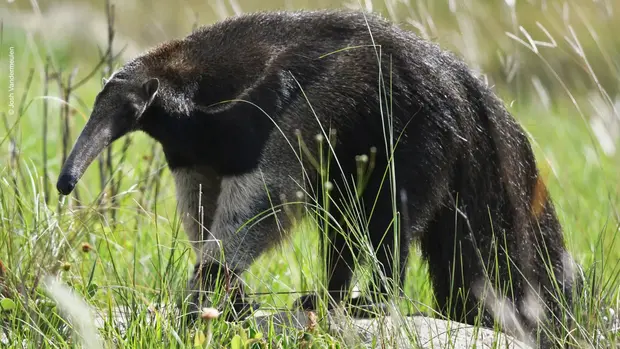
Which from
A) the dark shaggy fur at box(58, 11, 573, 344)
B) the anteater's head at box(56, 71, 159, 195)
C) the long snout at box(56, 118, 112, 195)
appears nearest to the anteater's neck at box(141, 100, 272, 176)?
the dark shaggy fur at box(58, 11, 573, 344)

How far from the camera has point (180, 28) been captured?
24500 millimetres

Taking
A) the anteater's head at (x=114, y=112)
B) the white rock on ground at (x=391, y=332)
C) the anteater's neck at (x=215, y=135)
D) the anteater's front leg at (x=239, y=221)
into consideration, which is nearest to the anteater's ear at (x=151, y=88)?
the anteater's head at (x=114, y=112)

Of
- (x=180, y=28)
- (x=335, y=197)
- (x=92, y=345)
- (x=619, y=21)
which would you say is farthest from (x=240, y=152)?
(x=619, y=21)

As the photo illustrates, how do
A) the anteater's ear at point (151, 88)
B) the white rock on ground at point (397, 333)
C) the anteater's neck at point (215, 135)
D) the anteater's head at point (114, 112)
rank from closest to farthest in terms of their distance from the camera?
the white rock on ground at point (397, 333)
the anteater's head at point (114, 112)
the anteater's ear at point (151, 88)
the anteater's neck at point (215, 135)

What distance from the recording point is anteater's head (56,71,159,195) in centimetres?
450

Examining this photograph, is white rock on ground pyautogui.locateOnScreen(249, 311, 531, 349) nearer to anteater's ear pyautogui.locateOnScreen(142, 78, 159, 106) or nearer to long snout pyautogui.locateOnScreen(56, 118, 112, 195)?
long snout pyautogui.locateOnScreen(56, 118, 112, 195)

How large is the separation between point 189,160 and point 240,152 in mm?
307

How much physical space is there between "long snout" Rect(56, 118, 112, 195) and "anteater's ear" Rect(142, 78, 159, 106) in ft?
0.82

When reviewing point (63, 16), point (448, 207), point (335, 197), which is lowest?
point (448, 207)

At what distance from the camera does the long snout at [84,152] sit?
426 cm

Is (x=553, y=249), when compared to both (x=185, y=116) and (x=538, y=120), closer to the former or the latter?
(x=185, y=116)

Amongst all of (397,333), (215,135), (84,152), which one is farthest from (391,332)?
(84,152)

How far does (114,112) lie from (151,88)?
222 mm

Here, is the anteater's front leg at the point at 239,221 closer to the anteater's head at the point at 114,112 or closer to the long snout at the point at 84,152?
the anteater's head at the point at 114,112
